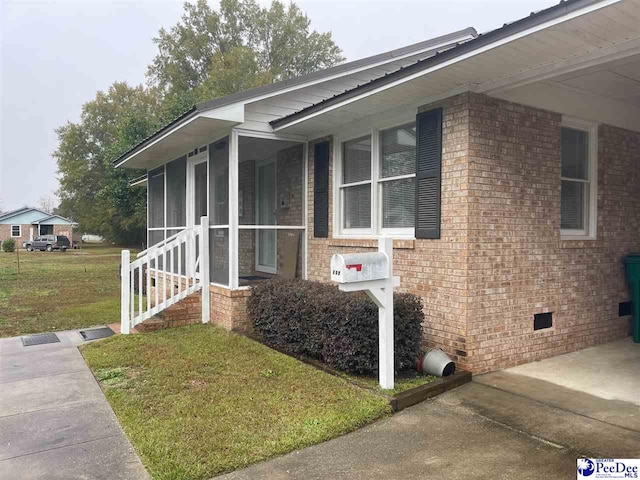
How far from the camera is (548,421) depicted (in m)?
3.79

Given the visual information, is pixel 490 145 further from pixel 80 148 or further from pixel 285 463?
pixel 80 148

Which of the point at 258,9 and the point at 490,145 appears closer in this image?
the point at 490,145

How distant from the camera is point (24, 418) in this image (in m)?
4.18

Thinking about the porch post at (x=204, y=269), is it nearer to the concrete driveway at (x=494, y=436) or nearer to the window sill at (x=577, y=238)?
the concrete driveway at (x=494, y=436)

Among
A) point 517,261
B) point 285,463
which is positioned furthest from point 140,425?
point 517,261

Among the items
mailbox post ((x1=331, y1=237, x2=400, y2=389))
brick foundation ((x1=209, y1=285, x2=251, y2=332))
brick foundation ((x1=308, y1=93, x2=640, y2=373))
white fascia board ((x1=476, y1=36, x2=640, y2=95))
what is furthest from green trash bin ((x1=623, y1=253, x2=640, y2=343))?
brick foundation ((x1=209, y1=285, x2=251, y2=332))

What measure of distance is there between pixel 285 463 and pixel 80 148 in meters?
49.1

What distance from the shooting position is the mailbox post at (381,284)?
4.17 metres

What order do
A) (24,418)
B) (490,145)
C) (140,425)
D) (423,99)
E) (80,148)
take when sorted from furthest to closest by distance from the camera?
(80,148)
(423,99)
(490,145)
(24,418)
(140,425)

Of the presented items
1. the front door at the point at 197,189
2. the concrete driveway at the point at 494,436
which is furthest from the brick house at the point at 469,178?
the concrete driveway at the point at 494,436

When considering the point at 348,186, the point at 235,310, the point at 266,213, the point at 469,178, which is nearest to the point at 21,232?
the point at 266,213

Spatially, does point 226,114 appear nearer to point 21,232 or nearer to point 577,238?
point 577,238

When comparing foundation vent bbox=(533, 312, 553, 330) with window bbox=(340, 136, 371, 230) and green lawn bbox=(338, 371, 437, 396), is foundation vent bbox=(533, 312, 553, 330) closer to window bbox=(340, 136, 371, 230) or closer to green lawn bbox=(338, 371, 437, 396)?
green lawn bbox=(338, 371, 437, 396)

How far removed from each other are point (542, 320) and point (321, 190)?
3.52m
